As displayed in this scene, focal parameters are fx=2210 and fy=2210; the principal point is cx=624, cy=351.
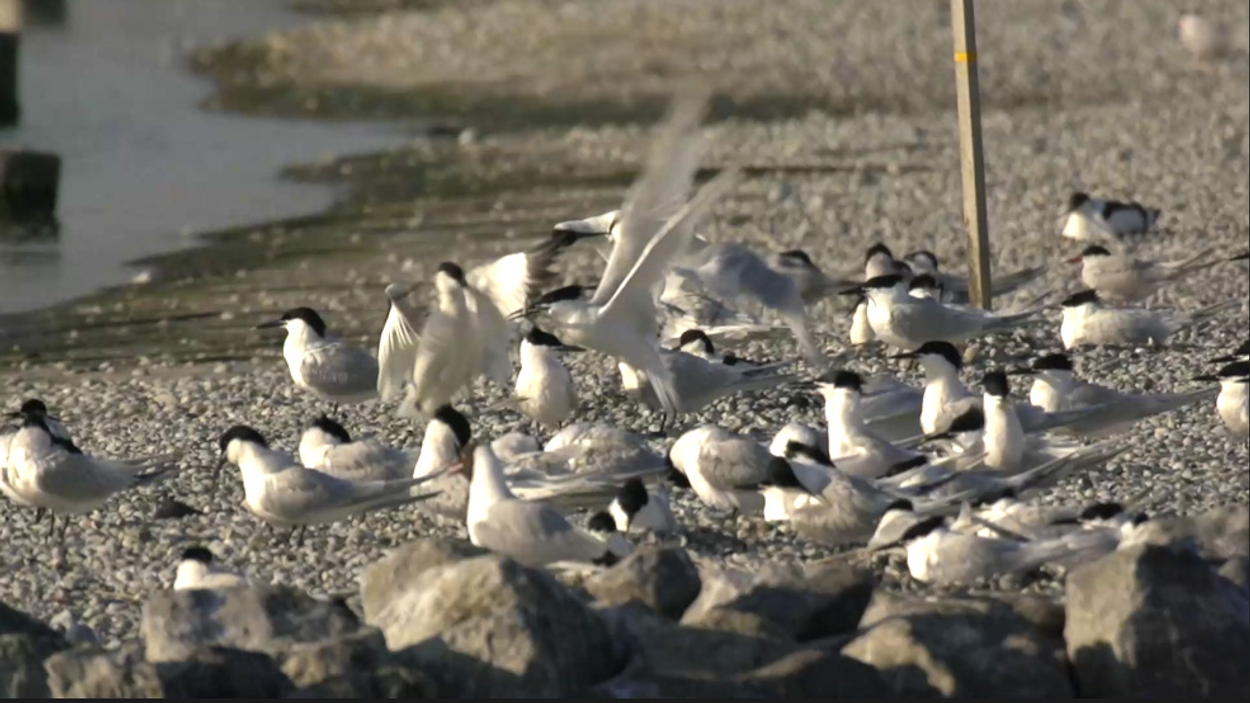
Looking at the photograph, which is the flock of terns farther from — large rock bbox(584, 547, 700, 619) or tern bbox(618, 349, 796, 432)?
large rock bbox(584, 547, 700, 619)

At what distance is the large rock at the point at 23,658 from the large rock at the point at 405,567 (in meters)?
0.74

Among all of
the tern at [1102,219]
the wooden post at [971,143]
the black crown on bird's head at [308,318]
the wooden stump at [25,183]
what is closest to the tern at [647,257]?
the black crown on bird's head at [308,318]

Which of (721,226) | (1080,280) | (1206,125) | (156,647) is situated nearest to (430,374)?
(156,647)

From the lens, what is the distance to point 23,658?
A: 15.6 ft

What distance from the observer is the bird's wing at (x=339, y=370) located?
8219mm

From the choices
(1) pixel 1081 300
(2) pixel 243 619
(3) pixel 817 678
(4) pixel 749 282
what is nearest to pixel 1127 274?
(1) pixel 1081 300

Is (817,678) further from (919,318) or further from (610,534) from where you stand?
(919,318)

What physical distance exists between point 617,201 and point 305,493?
286 inches

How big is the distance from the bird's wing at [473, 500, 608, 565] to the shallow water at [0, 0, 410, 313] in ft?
20.1

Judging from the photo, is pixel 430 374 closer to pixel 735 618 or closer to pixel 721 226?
pixel 735 618

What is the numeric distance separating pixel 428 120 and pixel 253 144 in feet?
4.94

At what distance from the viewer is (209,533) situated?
6805 millimetres

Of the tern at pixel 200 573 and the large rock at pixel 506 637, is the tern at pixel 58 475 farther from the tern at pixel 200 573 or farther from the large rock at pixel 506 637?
the large rock at pixel 506 637

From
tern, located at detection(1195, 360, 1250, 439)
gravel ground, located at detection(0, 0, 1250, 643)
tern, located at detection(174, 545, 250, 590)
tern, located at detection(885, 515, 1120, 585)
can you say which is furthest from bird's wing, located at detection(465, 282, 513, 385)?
tern, located at detection(1195, 360, 1250, 439)
